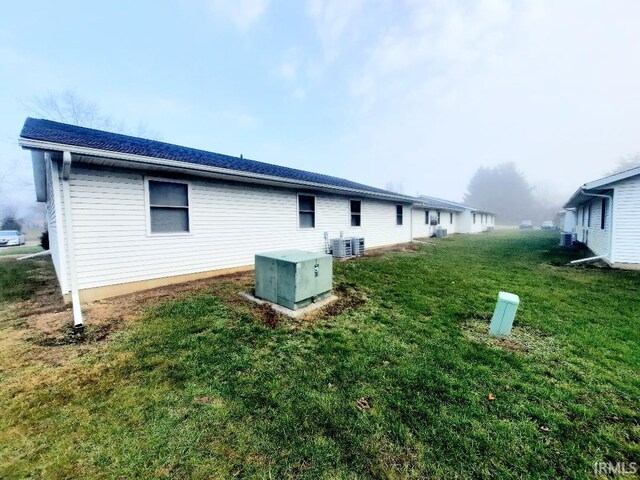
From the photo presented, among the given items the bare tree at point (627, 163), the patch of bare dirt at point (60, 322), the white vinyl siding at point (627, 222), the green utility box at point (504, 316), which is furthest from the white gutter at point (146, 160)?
the bare tree at point (627, 163)

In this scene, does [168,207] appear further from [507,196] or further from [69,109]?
[507,196]

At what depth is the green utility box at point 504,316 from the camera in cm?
354

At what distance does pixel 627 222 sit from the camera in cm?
775

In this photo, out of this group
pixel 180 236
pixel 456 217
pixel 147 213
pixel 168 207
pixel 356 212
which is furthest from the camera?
pixel 456 217

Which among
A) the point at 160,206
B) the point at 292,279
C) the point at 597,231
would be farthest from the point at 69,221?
the point at 597,231

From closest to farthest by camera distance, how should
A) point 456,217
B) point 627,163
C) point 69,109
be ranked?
1. point 69,109
2. point 456,217
3. point 627,163

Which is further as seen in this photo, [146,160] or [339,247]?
[339,247]

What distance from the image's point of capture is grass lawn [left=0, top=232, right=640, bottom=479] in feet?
5.78

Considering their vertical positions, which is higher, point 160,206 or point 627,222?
point 160,206

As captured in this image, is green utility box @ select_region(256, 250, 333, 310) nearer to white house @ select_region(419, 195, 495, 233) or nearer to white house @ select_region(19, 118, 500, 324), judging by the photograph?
white house @ select_region(19, 118, 500, 324)

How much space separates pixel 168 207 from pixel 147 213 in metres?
0.46

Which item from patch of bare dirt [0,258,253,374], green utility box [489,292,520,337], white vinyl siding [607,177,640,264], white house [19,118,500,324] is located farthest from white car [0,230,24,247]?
white vinyl siding [607,177,640,264]

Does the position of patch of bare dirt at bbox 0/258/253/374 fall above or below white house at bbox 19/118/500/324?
below

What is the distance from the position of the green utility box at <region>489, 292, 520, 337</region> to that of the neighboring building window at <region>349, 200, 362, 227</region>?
7.48 meters
